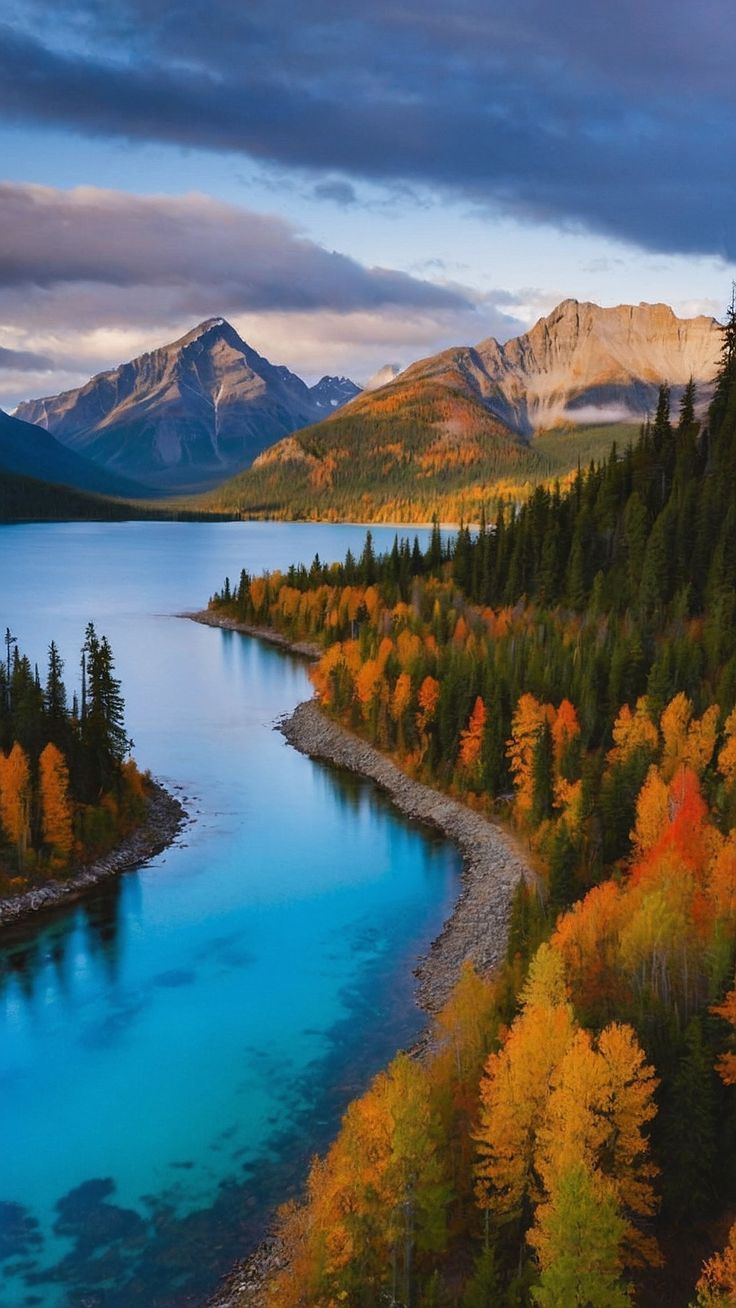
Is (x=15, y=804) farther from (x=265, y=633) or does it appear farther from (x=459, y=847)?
(x=265, y=633)

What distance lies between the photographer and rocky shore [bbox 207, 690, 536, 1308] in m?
33.6

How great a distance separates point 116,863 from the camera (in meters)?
70.1

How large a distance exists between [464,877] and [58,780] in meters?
29.7

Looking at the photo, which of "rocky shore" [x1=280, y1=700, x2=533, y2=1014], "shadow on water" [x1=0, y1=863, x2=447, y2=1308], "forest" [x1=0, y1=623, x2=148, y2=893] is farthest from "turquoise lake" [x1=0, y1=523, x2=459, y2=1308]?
"forest" [x1=0, y1=623, x2=148, y2=893]

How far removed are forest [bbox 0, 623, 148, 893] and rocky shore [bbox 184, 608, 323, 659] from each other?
271 feet

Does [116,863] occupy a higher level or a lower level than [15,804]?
lower

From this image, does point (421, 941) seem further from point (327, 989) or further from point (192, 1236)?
point (192, 1236)

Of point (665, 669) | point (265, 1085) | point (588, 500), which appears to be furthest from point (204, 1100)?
point (588, 500)

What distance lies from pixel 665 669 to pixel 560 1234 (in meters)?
62.6

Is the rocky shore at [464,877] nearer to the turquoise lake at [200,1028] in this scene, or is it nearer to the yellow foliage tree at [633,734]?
the turquoise lake at [200,1028]

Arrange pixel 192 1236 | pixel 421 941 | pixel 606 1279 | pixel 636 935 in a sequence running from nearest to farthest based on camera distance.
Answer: pixel 606 1279
pixel 192 1236
pixel 636 935
pixel 421 941

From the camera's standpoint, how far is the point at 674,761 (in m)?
72.5

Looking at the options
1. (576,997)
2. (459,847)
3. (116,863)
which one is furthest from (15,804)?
(576,997)

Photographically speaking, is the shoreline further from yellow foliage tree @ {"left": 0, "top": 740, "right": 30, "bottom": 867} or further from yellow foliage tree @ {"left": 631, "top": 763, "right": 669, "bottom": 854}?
yellow foliage tree @ {"left": 631, "top": 763, "right": 669, "bottom": 854}
